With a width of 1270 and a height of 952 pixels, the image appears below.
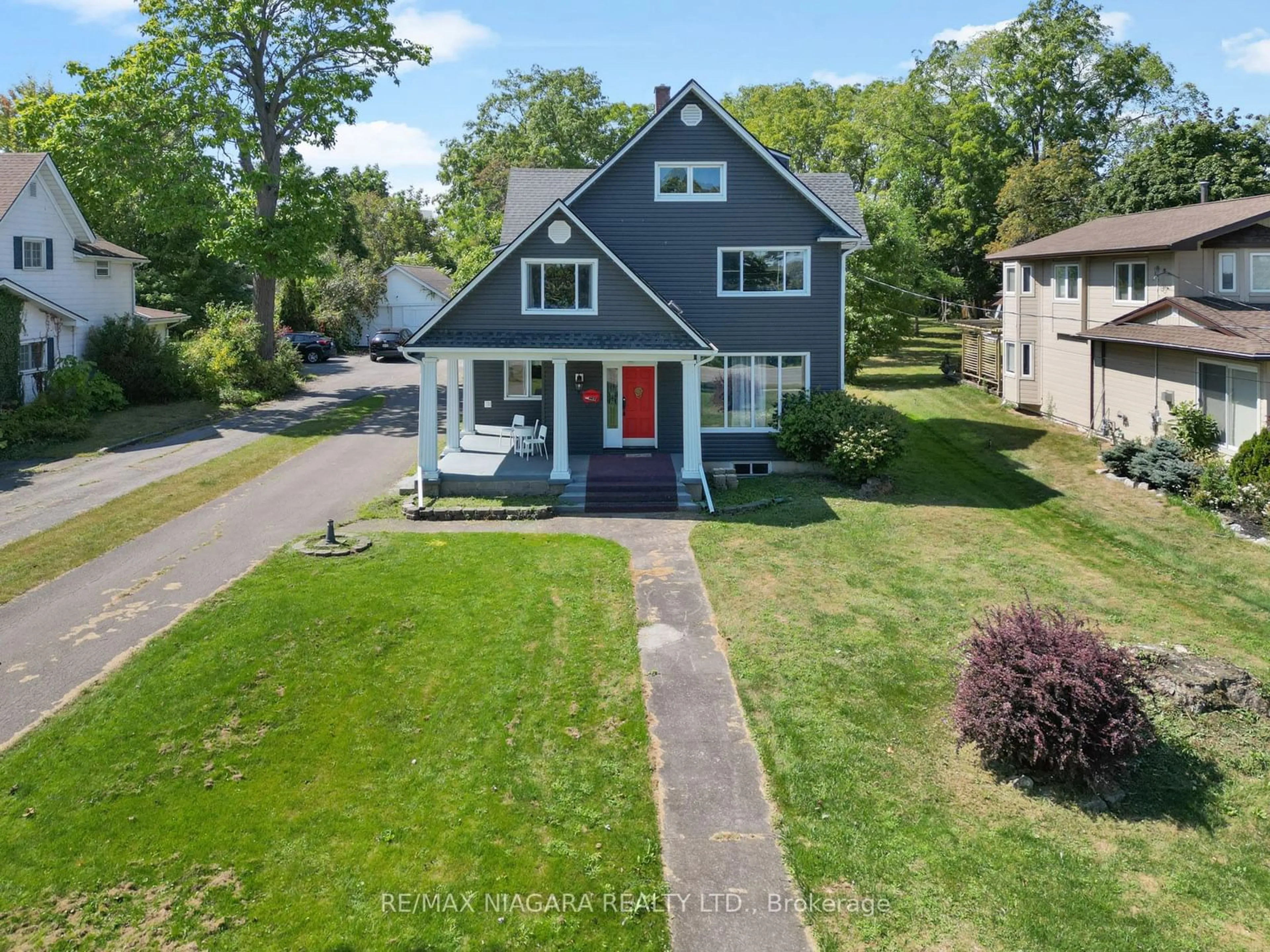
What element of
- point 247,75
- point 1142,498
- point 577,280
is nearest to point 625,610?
point 577,280

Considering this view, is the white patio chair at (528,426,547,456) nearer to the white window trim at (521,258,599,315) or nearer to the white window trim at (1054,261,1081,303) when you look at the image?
the white window trim at (521,258,599,315)

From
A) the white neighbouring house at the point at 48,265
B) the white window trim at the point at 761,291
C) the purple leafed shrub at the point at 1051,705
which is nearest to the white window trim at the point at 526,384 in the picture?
the white window trim at the point at 761,291

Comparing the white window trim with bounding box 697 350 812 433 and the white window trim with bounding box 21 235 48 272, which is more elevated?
the white window trim with bounding box 21 235 48 272

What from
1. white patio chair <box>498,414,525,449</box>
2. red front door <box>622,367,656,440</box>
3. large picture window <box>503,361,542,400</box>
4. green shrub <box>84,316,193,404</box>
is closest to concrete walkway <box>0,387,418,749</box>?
white patio chair <box>498,414,525,449</box>

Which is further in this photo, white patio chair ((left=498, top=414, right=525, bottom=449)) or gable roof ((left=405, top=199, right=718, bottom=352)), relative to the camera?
white patio chair ((left=498, top=414, right=525, bottom=449))

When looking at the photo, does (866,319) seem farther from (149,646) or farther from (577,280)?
(149,646)

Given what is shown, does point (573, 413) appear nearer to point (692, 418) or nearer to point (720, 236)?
point (692, 418)

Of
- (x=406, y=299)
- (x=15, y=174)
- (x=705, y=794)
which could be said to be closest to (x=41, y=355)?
(x=15, y=174)
